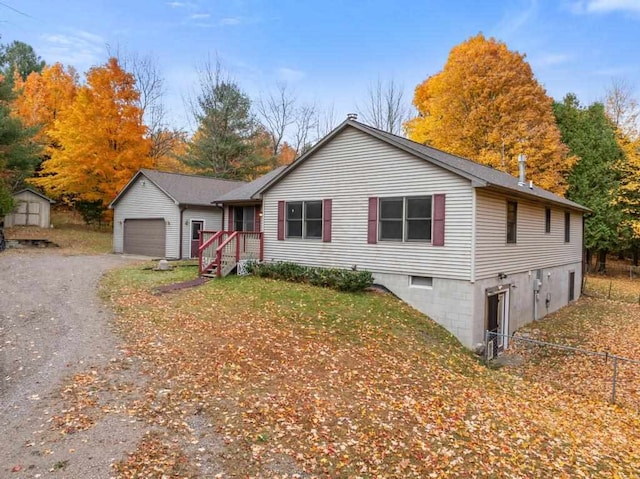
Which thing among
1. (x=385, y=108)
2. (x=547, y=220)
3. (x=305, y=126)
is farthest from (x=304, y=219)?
(x=305, y=126)

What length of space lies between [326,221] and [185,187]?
40.4ft

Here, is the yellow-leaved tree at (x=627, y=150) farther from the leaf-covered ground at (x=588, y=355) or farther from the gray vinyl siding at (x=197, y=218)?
the gray vinyl siding at (x=197, y=218)

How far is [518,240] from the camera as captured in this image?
13.0m

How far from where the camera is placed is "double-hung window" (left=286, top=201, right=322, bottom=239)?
45.9 feet

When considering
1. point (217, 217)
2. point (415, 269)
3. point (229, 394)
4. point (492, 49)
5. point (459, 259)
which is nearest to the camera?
point (229, 394)

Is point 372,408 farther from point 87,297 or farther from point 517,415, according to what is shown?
point 87,297

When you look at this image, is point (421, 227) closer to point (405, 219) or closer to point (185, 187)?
point (405, 219)

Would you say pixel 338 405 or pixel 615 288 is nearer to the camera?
pixel 338 405

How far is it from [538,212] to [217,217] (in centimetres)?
1566

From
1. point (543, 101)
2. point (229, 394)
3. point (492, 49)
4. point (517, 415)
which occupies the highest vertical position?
point (492, 49)

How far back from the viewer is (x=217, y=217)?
22.5 m

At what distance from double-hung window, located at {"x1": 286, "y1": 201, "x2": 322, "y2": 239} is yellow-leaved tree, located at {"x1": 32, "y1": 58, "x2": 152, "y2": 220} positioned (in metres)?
16.4

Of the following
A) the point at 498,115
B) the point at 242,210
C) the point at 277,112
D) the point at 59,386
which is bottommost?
the point at 59,386

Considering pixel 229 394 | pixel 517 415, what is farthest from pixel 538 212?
pixel 229 394
